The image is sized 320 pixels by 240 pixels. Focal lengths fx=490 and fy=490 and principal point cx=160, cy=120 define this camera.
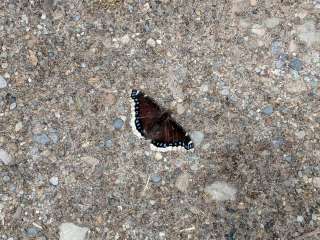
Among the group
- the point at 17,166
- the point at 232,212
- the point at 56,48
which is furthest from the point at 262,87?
the point at 17,166

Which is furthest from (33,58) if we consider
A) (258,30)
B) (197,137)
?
(258,30)

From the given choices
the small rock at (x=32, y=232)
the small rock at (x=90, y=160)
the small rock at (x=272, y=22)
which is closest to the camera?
the small rock at (x=32, y=232)

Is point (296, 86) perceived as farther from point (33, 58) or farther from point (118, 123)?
point (33, 58)

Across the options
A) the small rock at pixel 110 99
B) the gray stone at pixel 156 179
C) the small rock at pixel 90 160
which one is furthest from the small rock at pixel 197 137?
the small rock at pixel 90 160

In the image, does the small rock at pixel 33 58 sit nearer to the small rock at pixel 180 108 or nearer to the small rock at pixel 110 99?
the small rock at pixel 110 99

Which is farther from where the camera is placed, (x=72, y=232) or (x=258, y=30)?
(x=258, y=30)

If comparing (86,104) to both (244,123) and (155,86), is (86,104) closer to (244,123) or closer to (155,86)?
(155,86)
